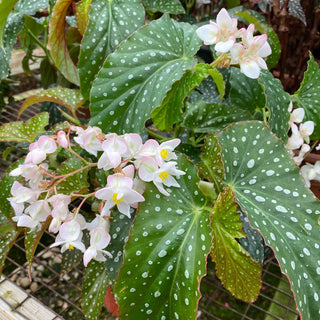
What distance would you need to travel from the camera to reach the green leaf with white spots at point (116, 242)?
58 centimetres

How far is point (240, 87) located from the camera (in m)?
0.80

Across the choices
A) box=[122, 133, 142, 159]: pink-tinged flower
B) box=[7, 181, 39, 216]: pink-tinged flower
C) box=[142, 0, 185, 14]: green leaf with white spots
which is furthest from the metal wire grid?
box=[142, 0, 185, 14]: green leaf with white spots

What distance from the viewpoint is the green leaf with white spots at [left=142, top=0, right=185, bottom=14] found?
0.96 metres

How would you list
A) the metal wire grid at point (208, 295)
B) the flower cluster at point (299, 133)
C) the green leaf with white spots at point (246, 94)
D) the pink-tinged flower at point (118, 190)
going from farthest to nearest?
1. the metal wire grid at point (208, 295)
2. the green leaf with white spots at point (246, 94)
3. the flower cluster at point (299, 133)
4. the pink-tinged flower at point (118, 190)

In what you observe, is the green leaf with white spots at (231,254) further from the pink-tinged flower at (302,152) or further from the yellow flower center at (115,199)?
the pink-tinged flower at (302,152)

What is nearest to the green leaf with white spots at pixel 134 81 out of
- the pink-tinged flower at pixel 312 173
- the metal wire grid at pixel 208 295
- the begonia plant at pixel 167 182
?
the begonia plant at pixel 167 182

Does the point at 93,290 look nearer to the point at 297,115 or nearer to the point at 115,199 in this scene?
the point at 115,199

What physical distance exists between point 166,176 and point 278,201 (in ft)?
0.57

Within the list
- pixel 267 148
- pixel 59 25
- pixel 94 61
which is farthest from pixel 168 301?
pixel 59 25

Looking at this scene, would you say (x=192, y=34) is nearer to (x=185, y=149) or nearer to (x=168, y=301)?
(x=185, y=149)

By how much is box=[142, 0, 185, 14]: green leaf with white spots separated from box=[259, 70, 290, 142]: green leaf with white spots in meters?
0.37

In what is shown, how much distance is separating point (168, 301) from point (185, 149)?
0.34 meters

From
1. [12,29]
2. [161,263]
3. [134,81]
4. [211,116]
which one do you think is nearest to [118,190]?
[161,263]

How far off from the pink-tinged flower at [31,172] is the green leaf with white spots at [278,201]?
29 cm
